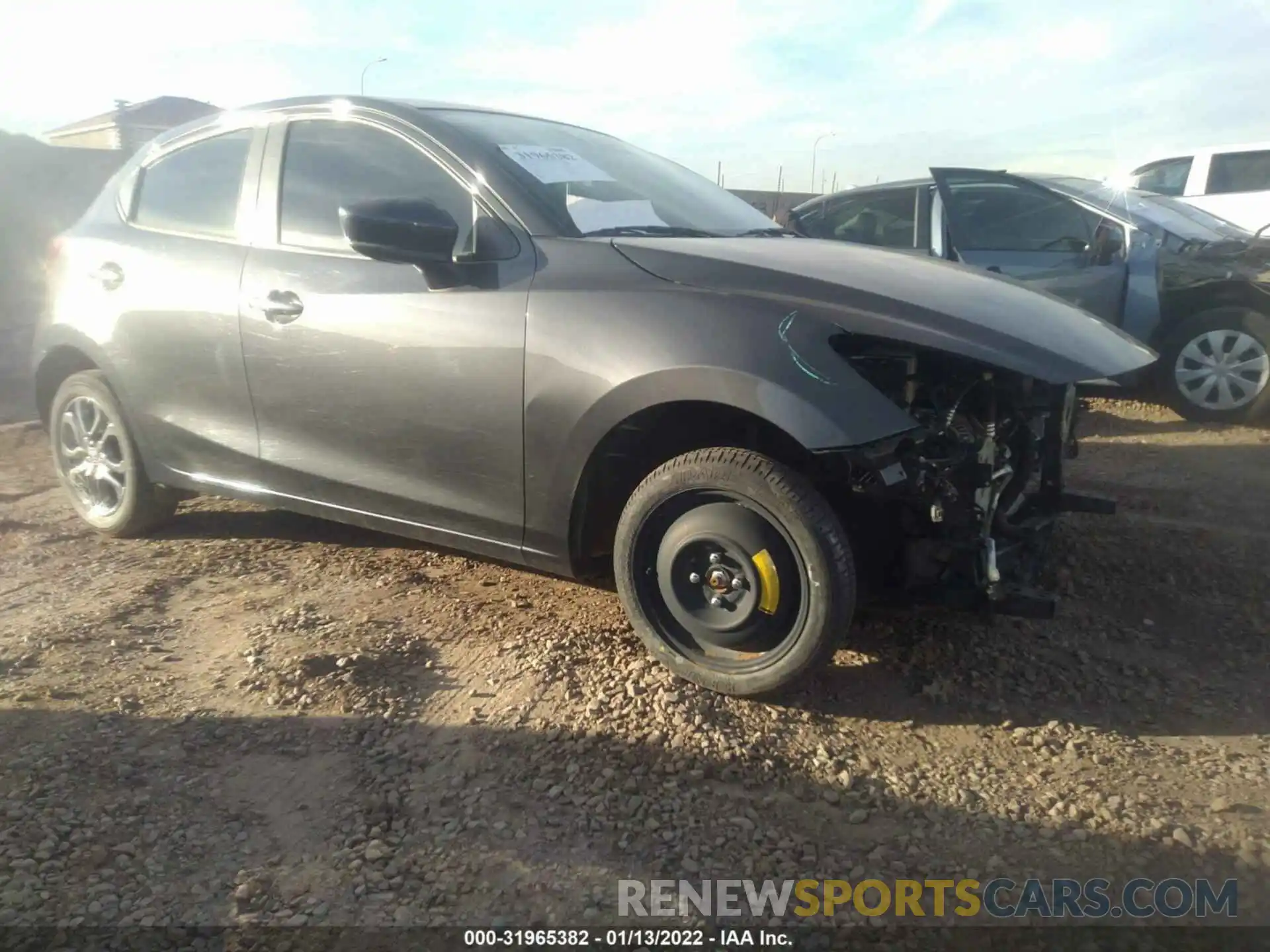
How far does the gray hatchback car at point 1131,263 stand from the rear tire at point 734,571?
3.81m

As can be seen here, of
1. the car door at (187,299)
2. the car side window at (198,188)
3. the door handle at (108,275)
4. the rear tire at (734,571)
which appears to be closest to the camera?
the rear tire at (734,571)

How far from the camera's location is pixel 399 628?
3299 millimetres

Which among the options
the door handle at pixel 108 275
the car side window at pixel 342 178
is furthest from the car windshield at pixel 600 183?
the door handle at pixel 108 275

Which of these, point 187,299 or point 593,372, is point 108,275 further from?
point 593,372

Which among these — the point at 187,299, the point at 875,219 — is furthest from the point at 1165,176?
the point at 187,299

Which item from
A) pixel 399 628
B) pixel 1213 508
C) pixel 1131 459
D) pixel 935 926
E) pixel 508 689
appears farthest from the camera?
pixel 1131 459

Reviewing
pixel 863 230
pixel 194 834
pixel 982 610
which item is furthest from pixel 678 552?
pixel 863 230

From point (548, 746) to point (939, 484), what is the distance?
4.12 feet

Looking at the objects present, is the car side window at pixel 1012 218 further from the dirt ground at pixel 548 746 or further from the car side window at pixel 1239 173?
the car side window at pixel 1239 173

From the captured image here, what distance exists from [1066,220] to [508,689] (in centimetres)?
506

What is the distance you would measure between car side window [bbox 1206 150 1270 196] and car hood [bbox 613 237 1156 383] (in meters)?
9.33

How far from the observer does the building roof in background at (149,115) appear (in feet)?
102

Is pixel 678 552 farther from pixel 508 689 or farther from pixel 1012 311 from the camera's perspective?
pixel 1012 311

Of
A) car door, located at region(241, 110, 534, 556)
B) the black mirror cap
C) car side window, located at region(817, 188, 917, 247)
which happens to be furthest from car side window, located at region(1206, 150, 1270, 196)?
the black mirror cap
